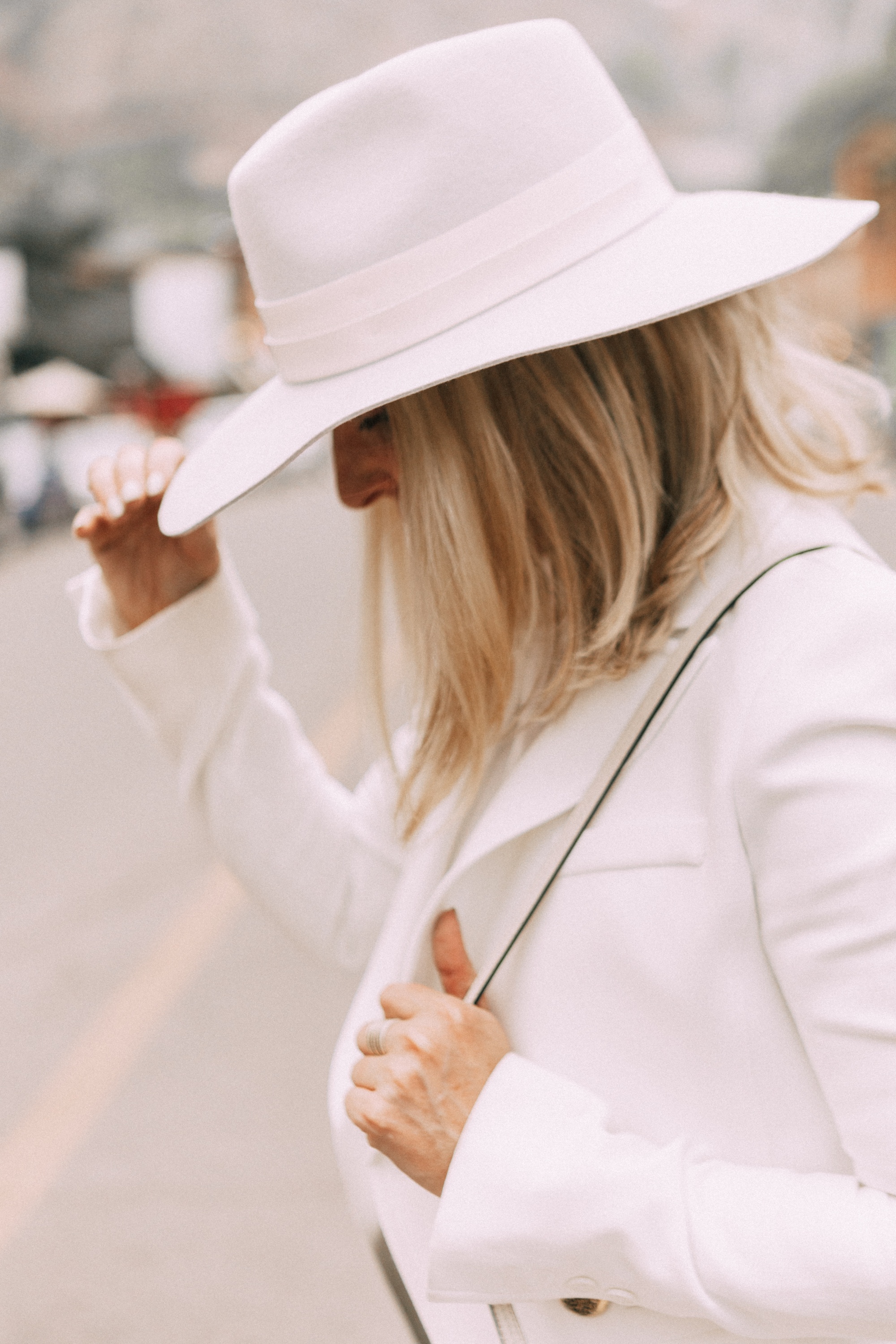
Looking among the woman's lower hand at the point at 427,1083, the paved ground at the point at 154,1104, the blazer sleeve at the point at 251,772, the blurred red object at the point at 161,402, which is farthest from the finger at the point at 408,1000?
the blurred red object at the point at 161,402

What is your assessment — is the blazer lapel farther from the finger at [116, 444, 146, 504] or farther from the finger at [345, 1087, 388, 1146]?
the finger at [116, 444, 146, 504]

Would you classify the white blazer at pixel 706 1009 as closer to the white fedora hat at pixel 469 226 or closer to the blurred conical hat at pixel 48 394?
the white fedora hat at pixel 469 226

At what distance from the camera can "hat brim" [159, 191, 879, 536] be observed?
1001mm

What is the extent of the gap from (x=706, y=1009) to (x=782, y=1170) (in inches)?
5.0

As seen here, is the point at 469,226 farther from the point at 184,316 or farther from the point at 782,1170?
the point at 184,316

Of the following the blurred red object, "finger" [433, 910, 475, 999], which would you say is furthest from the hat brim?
the blurred red object

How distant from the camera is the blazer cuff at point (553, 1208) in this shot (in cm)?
97

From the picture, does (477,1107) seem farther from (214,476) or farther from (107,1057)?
(107,1057)

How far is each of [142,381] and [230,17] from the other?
10717cm

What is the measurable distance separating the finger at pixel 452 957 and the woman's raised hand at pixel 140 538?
492mm

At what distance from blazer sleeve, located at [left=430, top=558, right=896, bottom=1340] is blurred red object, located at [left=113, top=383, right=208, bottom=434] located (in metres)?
47.2

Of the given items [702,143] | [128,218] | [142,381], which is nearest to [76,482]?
[142,381]

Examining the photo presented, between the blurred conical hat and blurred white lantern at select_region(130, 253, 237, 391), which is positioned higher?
the blurred conical hat

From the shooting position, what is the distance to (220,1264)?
2.64 meters
